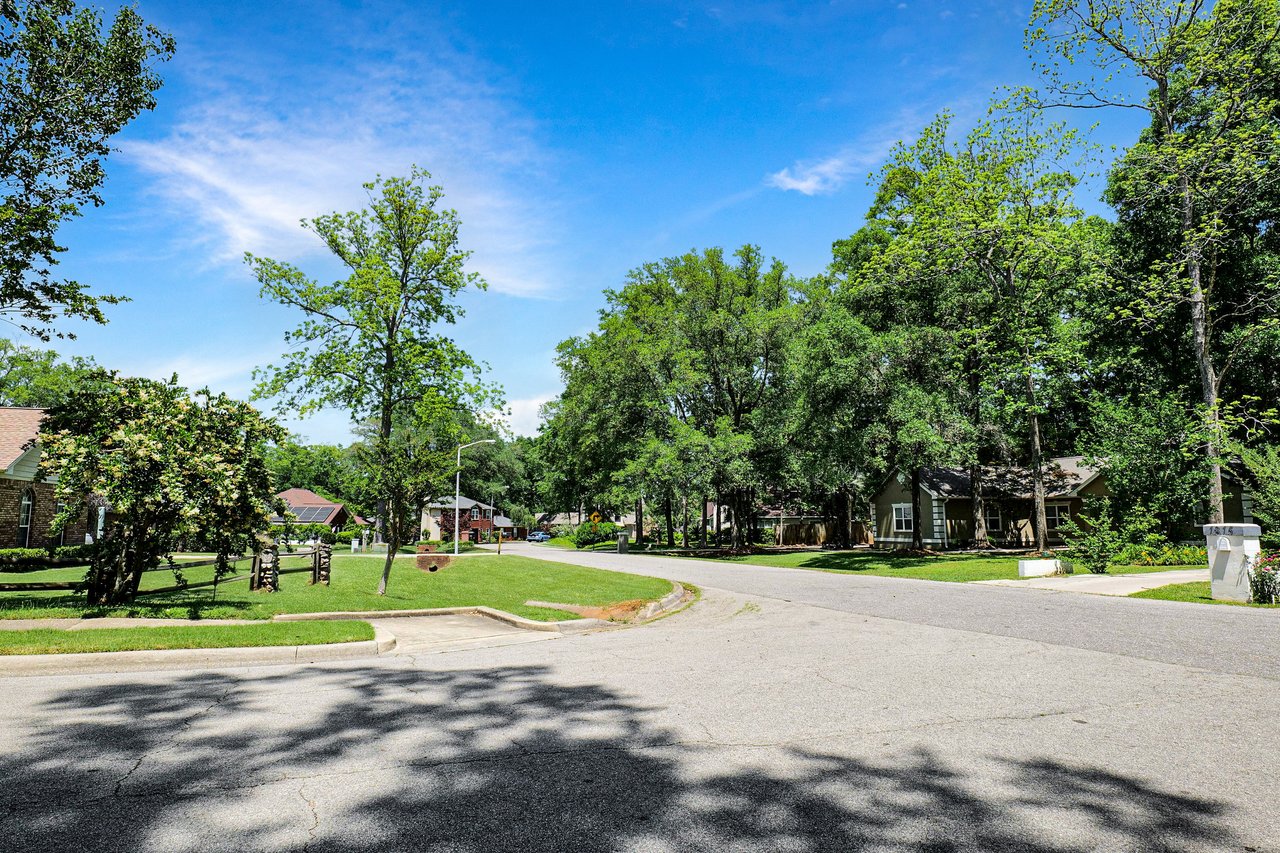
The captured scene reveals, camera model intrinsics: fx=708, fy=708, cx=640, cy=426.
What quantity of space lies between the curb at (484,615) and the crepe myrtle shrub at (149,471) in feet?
6.98

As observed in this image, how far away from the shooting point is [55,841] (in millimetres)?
3379

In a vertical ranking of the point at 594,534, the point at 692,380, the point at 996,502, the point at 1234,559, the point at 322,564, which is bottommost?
the point at 594,534

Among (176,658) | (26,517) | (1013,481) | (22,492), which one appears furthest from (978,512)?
(26,517)

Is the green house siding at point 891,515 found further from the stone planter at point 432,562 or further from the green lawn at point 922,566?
the stone planter at point 432,562

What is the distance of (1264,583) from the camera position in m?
13.5

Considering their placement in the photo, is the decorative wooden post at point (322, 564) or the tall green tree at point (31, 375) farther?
the tall green tree at point (31, 375)

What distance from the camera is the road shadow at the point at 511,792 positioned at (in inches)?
138

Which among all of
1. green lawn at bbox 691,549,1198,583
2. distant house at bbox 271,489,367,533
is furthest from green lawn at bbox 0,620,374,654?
distant house at bbox 271,489,367,533

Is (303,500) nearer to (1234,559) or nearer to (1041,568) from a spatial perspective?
(1041,568)

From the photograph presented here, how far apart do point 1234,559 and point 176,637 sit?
18.2 metres

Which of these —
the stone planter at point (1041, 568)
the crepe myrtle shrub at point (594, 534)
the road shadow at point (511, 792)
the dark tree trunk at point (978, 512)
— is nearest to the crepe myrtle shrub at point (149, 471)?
the road shadow at point (511, 792)

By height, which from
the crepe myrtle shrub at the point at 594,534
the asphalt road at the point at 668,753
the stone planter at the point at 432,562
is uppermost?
the asphalt road at the point at 668,753

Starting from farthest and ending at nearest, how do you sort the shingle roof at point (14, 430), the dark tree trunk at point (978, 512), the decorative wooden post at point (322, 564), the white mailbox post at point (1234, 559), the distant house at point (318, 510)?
the distant house at point (318, 510)
the dark tree trunk at point (978, 512)
the shingle roof at point (14, 430)
the decorative wooden post at point (322, 564)
the white mailbox post at point (1234, 559)

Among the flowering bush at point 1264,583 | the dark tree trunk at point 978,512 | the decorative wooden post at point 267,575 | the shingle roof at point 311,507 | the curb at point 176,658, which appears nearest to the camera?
the curb at point 176,658
